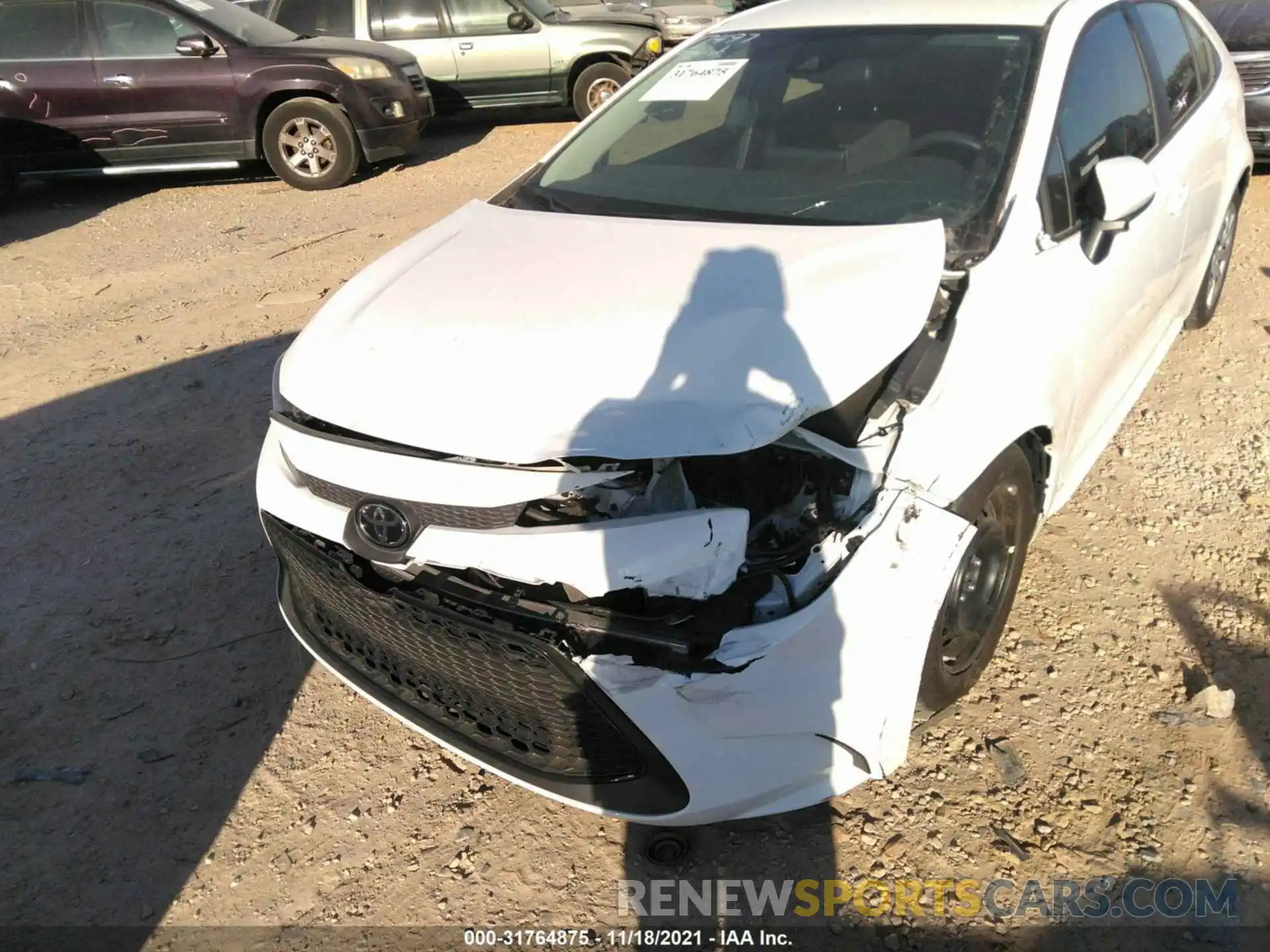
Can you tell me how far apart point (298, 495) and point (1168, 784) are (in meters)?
2.26

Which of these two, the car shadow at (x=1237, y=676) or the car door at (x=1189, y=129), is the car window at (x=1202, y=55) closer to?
the car door at (x=1189, y=129)

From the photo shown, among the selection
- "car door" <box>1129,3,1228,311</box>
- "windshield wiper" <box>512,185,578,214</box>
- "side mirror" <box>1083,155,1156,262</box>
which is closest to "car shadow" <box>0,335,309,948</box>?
"windshield wiper" <box>512,185,578,214</box>

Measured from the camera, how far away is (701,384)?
6.45 feet

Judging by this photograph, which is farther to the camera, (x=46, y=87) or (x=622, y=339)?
(x=46, y=87)

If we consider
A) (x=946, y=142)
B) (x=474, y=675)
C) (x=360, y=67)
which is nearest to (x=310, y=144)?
(x=360, y=67)

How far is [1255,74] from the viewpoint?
20.8 ft

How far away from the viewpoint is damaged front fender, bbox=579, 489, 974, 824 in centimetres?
182

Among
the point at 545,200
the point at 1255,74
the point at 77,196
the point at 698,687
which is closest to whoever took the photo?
the point at 698,687

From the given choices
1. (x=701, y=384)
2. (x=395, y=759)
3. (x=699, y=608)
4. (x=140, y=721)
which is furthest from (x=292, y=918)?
(x=701, y=384)

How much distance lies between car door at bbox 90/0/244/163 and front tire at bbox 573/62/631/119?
344cm

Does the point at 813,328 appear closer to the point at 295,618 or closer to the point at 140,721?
the point at 295,618

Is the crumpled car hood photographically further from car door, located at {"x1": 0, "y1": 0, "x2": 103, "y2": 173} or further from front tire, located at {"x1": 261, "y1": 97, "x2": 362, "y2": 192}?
car door, located at {"x1": 0, "y1": 0, "x2": 103, "y2": 173}

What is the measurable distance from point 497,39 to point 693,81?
283 inches

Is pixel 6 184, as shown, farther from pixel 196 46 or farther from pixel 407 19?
pixel 407 19
